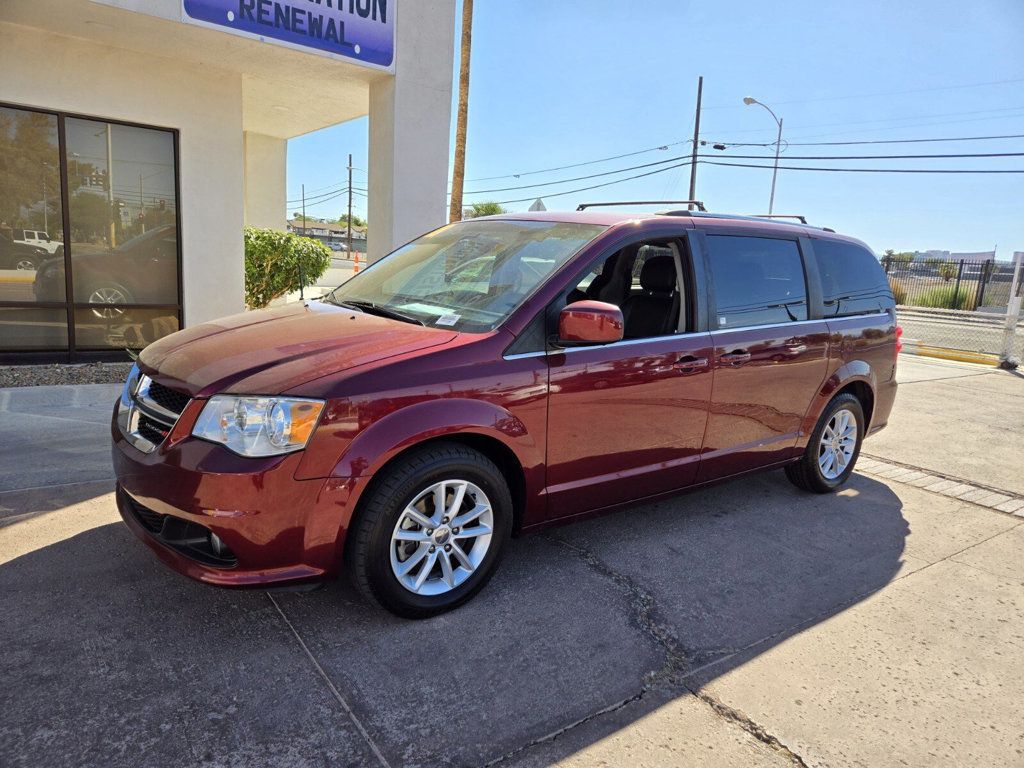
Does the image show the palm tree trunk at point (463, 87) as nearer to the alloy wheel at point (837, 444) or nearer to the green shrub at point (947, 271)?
the alloy wheel at point (837, 444)

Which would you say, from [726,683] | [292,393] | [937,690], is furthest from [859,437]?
[292,393]

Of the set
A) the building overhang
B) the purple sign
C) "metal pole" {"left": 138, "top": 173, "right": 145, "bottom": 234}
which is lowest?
"metal pole" {"left": 138, "top": 173, "right": 145, "bottom": 234}

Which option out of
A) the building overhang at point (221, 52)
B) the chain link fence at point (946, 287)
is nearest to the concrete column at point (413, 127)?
the building overhang at point (221, 52)

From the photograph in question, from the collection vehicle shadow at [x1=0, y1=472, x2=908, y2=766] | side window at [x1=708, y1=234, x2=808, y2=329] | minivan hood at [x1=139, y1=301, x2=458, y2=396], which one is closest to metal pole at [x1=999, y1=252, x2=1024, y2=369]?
A: side window at [x1=708, y1=234, x2=808, y2=329]

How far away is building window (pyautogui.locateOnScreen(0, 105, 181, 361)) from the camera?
309 inches

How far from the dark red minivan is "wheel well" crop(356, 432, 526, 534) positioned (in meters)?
0.01

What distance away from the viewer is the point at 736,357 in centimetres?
423

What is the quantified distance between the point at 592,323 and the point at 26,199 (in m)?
7.59

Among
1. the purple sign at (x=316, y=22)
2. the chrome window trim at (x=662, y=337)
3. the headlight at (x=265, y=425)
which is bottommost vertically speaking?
the headlight at (x=265, y=425)

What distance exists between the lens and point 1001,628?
3480mm

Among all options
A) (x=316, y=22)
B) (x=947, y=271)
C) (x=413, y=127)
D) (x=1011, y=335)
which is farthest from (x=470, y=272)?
(x=947, y=271)

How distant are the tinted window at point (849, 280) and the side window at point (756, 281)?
0.30 m

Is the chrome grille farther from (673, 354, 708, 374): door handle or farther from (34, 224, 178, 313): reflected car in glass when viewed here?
(34, 224, 178, 313): reflected car in glass

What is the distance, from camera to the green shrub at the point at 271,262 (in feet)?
35.7
